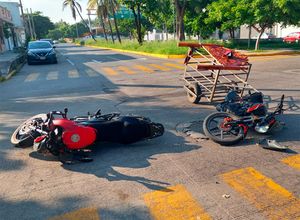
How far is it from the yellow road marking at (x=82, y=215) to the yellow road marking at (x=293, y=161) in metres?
2.75

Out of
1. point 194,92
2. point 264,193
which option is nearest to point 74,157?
point 264,193

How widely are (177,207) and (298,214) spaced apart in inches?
48.4

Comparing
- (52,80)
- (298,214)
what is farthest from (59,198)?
(52,80)

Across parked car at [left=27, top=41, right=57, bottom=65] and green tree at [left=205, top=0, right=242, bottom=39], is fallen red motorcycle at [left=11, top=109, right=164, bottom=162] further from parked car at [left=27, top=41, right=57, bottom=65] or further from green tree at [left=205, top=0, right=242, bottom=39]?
green tree at [left=205, top=0, right=242, bottom=39]

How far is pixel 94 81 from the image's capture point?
39.9ft

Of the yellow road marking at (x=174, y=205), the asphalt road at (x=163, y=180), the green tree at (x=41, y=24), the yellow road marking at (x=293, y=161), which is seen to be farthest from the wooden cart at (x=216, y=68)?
the green tree at (x=41, y=24)

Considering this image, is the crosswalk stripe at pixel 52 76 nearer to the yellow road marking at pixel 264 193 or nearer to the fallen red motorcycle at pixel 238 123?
the fallen red motorcycle at pixel 238 123

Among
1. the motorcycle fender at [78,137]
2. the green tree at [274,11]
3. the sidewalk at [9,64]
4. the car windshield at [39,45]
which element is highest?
the green tree at [274,11]

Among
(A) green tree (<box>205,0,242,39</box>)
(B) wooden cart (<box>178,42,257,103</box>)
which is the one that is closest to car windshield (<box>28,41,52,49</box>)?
(A) green tree (<box>205,0,242,39</box>)

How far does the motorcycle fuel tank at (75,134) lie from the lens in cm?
421

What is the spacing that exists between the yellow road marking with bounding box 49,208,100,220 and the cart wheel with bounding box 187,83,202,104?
488 cm

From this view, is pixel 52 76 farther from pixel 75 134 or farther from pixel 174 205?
pixel 174 205

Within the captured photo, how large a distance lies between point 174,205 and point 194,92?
4759 millimetres

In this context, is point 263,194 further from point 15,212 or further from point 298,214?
point 15,212
